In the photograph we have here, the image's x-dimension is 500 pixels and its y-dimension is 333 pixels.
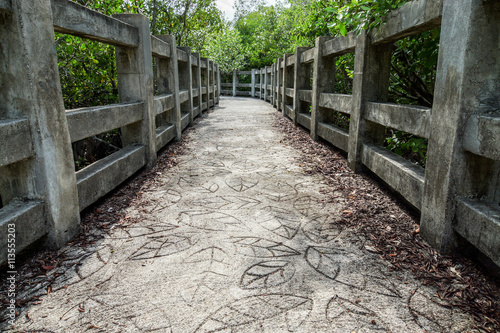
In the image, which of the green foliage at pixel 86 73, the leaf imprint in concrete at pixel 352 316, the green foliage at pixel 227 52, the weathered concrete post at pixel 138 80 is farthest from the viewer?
the green foliage at pixel 227 52

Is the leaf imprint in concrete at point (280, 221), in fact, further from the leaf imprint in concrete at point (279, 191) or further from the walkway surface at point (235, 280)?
the leaf imprint in concrete at point (279, 191)

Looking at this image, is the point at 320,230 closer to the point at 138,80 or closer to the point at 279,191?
the point at 279,191

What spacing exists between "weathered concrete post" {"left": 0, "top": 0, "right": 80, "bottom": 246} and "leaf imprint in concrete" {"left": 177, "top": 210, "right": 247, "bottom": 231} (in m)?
0.95

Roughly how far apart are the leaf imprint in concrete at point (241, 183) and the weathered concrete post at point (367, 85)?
1331 millimetres

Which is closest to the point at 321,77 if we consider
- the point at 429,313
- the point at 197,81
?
the point at 429,313

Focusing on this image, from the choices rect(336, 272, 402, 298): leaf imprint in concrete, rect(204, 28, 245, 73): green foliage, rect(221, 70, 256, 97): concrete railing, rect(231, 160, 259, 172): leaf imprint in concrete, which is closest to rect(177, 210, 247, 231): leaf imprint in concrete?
rect(336, 272, 402, 298): leaf imprint in concrete

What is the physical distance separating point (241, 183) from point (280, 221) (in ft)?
→ 3.84

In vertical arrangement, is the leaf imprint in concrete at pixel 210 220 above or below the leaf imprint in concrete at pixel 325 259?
above

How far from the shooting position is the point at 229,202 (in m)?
3.54

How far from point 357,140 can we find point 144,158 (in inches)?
106

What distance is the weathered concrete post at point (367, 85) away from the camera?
4.05 m

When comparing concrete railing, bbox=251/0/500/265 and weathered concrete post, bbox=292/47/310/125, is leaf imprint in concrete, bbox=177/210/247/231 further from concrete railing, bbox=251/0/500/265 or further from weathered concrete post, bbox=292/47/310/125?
weathered concrete post, bbox=292/47/310/125

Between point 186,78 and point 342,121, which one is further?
point 186,78

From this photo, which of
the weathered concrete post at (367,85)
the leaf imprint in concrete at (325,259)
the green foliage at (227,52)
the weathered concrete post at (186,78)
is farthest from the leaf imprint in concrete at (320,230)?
the green foliage at (227,52)
